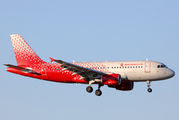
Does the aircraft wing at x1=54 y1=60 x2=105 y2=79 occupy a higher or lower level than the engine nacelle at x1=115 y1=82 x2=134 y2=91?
higher

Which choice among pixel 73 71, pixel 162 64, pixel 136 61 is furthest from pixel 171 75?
pixel 73 71

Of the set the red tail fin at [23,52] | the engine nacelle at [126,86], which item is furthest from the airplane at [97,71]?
the engine nacelle at [126,86]

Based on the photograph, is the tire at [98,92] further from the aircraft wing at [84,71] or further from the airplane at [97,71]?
the aircraft wing at [84,71]

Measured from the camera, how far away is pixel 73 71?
58.7 meters

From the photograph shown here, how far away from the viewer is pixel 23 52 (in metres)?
65.1

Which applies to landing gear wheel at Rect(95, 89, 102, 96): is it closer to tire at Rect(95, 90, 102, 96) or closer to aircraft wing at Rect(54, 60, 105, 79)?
tire at Rect(95, 90, 102, 96)

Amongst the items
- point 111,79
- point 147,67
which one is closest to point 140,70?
point 147,67

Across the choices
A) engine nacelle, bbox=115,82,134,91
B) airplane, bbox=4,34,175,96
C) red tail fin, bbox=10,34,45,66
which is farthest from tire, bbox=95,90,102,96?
red tail fin, bbox=10,34,45,66

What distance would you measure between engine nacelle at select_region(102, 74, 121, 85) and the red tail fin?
41.2 ft

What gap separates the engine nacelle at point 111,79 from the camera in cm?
5769

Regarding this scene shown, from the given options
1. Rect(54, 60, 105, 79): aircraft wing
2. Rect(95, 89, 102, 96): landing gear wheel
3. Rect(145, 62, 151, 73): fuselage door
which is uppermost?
Rect(145, 62, 151, 73): fuselage door

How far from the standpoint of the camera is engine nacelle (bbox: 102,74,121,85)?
5769 centimetres

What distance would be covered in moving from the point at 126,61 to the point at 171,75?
7.59 m

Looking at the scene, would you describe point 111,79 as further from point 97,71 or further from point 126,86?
point 126,86
